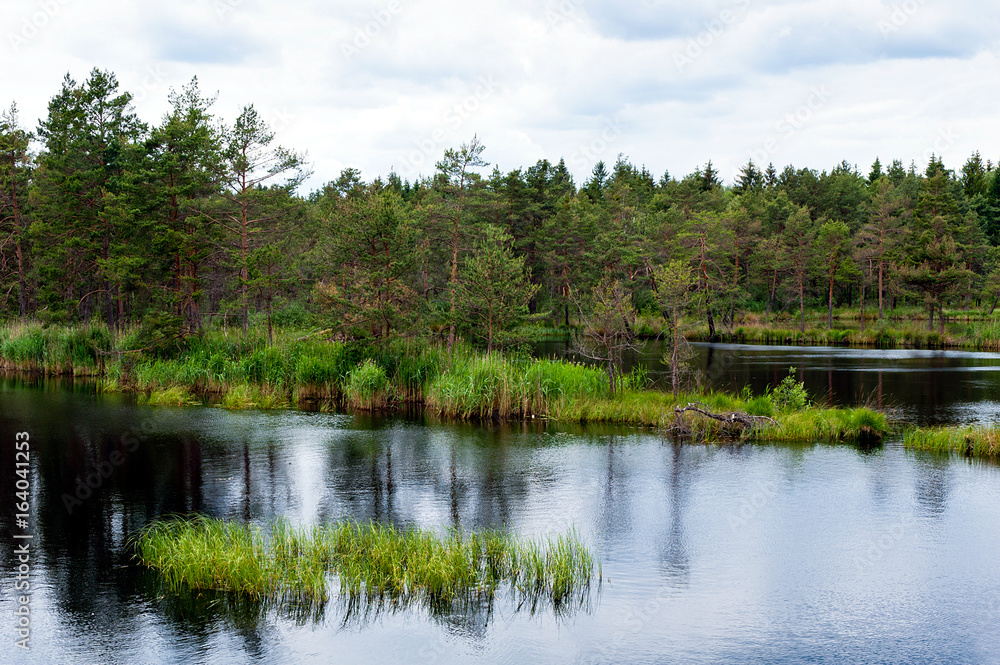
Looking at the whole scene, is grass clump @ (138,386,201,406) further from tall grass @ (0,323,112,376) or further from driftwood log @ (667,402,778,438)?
driftwood log @ (667,402,778,438)

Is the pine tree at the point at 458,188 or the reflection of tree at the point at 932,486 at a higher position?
the pine tree at the point at 458,188

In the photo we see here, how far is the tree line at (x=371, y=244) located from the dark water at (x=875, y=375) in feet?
15.3

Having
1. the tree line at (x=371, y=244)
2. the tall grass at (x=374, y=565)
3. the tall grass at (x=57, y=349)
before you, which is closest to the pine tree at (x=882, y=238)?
the tree line at (x=371, y=244)

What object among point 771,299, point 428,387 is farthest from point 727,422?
point 771,299

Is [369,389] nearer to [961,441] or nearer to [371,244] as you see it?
[371,244]

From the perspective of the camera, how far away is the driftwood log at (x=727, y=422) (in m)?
23.1

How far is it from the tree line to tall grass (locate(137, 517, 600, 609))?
48.1ft

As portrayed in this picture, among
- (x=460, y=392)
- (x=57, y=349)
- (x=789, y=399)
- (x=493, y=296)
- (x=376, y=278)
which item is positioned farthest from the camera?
(x=57, y=349)

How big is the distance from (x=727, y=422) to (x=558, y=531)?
1041cm

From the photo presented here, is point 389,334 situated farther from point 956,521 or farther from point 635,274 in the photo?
point 635,274

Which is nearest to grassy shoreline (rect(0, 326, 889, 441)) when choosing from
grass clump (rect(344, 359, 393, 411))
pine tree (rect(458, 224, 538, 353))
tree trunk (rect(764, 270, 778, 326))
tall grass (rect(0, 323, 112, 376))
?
grass clump (rect(344, 359, 393, 411))

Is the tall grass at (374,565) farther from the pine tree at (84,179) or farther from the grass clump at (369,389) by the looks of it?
the pine tree at (84,179)

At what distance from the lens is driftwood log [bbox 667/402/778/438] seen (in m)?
23.1

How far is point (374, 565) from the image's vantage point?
12.4 meters
